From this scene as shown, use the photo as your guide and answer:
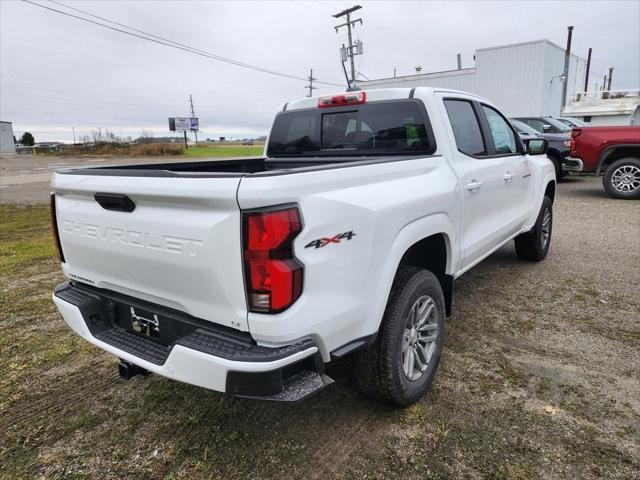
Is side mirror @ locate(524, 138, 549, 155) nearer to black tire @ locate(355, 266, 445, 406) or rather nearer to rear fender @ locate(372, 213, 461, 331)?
rear fender @ locate(372, 213, 461, 331)

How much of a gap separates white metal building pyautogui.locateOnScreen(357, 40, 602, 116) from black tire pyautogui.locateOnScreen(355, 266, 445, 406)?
23477mm

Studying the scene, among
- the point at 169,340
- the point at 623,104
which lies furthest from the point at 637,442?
the point at 623,104

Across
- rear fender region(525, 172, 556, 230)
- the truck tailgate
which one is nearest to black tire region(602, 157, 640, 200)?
rear fender region(525, 172, 556, 230)

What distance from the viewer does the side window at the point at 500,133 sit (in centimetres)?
403

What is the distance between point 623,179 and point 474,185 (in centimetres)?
843

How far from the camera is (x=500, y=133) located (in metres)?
4.23

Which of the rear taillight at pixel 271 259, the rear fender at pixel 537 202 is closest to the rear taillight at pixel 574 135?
the rear fender at pixel 537 202

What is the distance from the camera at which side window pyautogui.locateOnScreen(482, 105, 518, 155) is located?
4027mm

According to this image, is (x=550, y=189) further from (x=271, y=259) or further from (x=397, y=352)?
(x=271, y=259)

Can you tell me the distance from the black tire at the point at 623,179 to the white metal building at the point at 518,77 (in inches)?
582

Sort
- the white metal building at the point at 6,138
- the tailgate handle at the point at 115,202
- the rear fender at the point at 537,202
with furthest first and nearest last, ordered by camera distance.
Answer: the white metal building at the point at 6,138
the rear fender at the point at 537,202
the tailgate handle at the point at 115,202

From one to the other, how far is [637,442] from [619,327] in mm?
1574

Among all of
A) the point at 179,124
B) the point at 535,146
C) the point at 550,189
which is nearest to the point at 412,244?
the point at 535,146

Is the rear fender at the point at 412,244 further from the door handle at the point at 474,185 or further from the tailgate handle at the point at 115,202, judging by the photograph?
the tailgate handle at the point at 115,202
